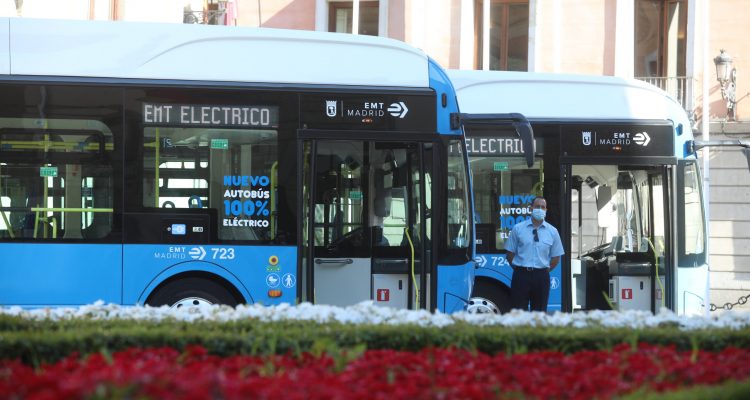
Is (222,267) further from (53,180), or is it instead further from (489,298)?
(489,298)

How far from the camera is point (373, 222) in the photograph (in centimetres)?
1221

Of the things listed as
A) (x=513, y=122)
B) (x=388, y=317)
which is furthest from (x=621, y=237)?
(x=388, y=317)

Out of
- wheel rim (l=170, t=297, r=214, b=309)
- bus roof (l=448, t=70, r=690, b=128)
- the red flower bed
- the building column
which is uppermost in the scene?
the building column

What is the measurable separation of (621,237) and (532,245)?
247cm

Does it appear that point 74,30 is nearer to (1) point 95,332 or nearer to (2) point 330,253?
(2) point 330,253

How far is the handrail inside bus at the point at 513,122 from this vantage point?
12.3m

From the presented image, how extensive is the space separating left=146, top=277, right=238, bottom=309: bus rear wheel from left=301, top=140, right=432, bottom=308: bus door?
3.17 ft

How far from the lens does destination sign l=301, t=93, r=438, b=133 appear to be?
39.7ft

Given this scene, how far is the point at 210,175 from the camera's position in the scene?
11.7 metres

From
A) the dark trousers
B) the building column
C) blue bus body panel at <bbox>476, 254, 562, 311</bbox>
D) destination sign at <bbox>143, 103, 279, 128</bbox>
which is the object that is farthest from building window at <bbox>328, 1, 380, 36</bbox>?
destination sign at <bbox>143, 103, 279, 128</bbox>

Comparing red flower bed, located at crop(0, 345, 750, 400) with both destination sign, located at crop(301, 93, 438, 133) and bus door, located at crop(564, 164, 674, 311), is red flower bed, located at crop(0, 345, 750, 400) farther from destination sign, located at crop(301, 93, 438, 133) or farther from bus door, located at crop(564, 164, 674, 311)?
bus door, located at crop(564, 164, 674, 311)

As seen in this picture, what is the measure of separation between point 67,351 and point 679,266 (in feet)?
31.3

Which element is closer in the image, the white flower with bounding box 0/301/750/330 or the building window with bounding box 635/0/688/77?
the white flower with bounding box 0/301/750/330

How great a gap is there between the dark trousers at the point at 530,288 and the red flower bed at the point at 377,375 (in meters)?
5.72
